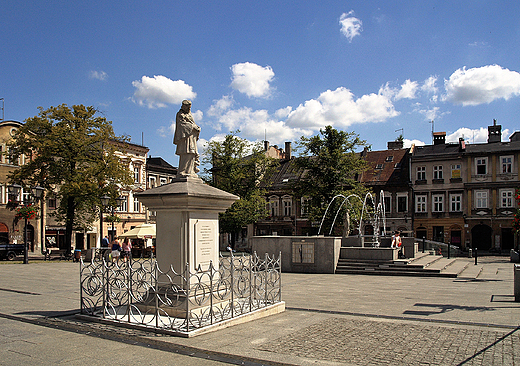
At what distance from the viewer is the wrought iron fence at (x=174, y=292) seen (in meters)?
8.39

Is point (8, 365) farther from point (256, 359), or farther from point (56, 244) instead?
point (56, 244)

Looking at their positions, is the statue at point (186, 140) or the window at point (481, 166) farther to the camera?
the window at point (481, 166)

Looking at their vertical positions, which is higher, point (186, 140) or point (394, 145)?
point (394, 145)

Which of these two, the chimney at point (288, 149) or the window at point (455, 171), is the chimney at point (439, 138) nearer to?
the window at point (455, 171)

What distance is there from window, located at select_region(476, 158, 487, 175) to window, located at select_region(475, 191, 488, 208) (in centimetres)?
221

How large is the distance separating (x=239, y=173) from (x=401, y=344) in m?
40.7

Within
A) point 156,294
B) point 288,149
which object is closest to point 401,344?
point 156,294

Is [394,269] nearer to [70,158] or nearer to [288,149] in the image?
[70,158]

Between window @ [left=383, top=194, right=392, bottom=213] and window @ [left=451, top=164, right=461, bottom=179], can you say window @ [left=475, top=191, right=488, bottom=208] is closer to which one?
window @ [left=451, top=164, right=461, bottom=179]

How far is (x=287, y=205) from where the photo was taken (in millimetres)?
57844

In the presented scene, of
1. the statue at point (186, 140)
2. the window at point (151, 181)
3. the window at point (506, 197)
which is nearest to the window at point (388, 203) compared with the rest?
the window at point (506, 197)

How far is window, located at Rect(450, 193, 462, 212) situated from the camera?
48.7 m

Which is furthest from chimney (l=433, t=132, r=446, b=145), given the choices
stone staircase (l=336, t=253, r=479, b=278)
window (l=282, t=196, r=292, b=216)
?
stone staircase (l=336, t=253, r=479, b=278)

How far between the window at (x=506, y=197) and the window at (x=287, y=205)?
24287 mm
